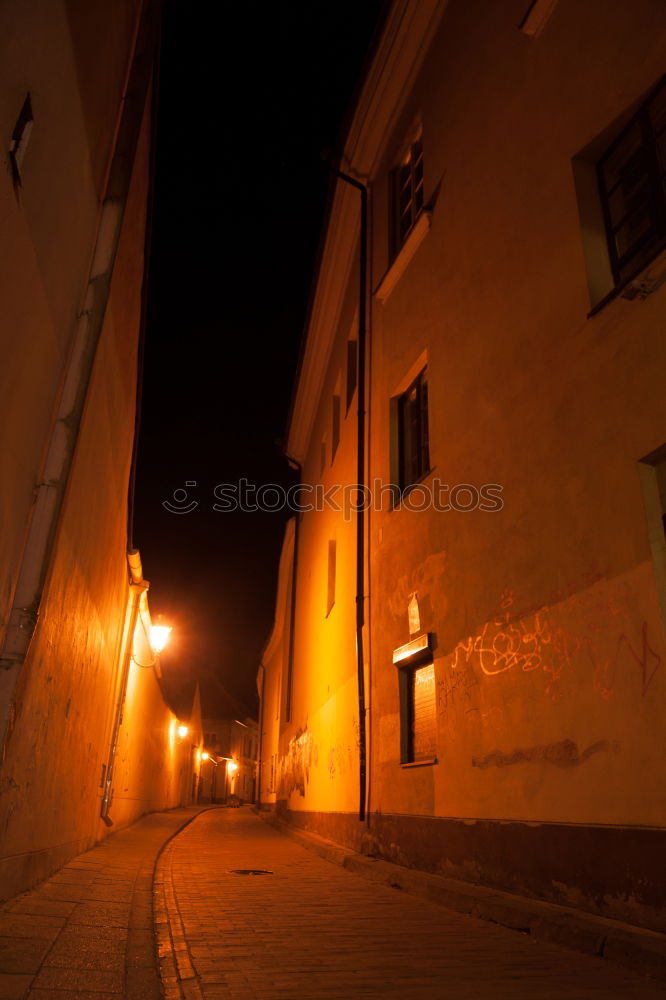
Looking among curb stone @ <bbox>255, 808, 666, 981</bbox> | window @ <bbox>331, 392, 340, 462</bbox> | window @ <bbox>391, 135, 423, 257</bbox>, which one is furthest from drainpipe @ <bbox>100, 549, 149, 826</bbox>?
window @ <bbox>391, 135, 423, 257</bbox>

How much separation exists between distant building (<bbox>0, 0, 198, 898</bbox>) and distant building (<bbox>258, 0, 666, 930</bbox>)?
3.78 meters

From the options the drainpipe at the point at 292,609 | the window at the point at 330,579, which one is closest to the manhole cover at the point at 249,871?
the window at the point at 330,579

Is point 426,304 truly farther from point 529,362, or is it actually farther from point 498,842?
point 498,842

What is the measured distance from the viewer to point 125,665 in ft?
37.8

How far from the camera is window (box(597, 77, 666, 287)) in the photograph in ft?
18.4

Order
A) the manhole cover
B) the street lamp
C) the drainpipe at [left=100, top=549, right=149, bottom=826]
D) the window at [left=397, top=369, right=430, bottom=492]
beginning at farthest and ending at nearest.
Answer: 1. the street lamp
2. the drainpipe at [left=100, top=549, right=149, bottom=826]
3. the window at [left=397, top=369, right=430, bottom=492]
4. the manhole cover

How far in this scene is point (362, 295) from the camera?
13.0 metres

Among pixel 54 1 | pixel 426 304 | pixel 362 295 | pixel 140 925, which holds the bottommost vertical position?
pixel 140 925

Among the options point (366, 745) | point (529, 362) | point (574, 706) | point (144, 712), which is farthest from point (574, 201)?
point (144, 712)

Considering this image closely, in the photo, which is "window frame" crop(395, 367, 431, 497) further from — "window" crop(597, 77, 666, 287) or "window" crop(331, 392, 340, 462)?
"window" crop(331, 392, 340, 462)

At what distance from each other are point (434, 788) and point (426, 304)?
20.7 feet

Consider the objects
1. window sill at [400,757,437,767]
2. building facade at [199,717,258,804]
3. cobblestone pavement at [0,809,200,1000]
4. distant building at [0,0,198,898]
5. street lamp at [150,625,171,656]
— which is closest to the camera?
cobblestone pavement at [0,809,200,1000]

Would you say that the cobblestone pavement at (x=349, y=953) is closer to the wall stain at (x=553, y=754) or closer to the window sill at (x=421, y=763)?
the wall stain at (x=553, y=754)

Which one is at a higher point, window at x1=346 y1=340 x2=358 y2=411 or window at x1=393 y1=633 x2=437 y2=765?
window at x1=346 y1=340 x2=358 y2=411
